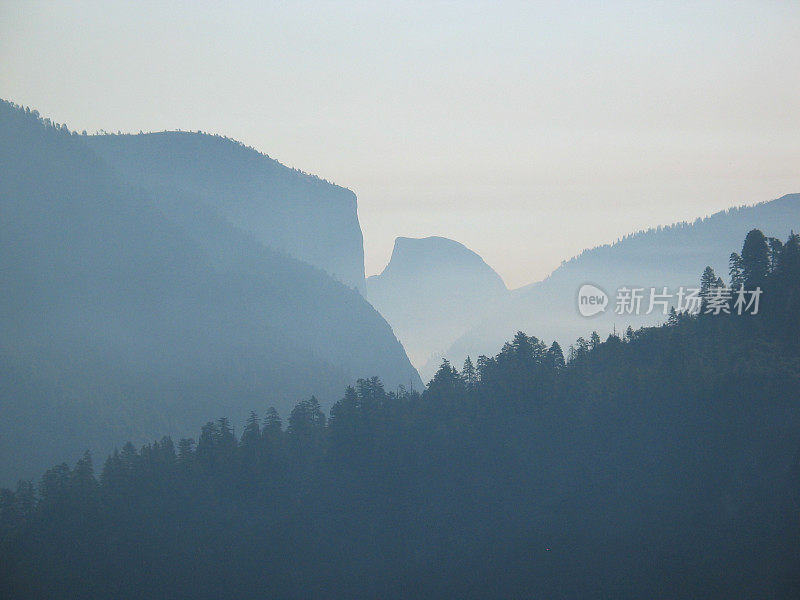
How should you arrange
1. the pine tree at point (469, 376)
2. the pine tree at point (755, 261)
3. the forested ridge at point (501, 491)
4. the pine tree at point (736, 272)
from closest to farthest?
the forested ridge at point (501, 491)
the pine tree at point (755, 261)
the pine tree at point (736, 272)
the pine tree at point (469, 376)

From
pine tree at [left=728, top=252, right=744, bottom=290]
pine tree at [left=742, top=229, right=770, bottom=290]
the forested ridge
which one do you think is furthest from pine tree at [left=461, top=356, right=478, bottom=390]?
pine tree at [left=742, top=229, right=770, bottom=290]

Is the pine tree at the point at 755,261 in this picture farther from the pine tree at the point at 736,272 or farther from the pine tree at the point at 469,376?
the pine tree at the point at 469,376

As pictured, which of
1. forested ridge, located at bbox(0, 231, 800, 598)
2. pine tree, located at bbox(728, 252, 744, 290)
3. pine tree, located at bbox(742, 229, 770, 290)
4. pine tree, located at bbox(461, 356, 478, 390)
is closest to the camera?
forested ridge, located at bbox(0, 231, 800, 598)

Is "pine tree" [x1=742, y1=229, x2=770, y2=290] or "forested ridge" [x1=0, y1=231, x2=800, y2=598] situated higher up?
"pine tree" [x1=742, y1=229, x2=770, y2=290]

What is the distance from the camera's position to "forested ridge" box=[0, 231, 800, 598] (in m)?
122

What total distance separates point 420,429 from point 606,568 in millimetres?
37427

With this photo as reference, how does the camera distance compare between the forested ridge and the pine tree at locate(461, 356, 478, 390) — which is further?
the pine tree at locate(461, 356, 478, 390)

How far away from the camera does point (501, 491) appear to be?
136 meters

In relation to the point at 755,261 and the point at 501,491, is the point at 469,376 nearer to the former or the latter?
the point at 501,491

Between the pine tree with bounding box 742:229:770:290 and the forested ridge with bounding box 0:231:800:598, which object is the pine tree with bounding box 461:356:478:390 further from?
the pine tree with bounding box 742:229:770:290

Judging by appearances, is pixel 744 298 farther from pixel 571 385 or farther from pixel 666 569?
pixel 666 569

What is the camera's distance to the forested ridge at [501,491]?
12156cm

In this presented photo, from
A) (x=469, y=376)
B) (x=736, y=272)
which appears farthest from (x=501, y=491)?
(x=736, y=272)

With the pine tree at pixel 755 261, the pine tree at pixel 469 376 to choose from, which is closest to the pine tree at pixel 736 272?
the pine tree at pixel 755 261
